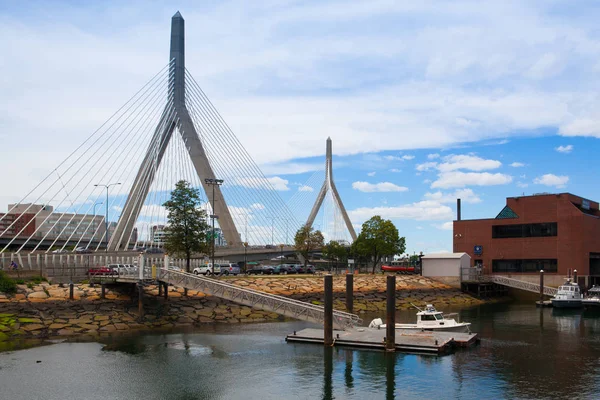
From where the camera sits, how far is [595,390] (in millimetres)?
28750

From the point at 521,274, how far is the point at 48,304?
Answer: 6432 centimetres

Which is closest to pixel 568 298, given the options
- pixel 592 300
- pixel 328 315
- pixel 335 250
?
pixel 592 300

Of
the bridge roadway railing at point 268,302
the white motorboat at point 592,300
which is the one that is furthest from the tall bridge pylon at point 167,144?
the white motorboat at point 592,300

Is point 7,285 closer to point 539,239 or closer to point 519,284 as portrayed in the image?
point 519,284

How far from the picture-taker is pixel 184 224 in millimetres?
62500

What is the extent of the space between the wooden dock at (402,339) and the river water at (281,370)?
681mm

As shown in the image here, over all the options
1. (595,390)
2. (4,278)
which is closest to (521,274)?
(595,390)

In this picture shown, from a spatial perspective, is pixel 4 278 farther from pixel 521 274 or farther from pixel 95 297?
pixel 521 274

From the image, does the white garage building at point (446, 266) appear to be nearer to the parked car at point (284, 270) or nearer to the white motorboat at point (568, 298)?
the white motorboat at point (568, 298)

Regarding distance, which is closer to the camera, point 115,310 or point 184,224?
point 115,310

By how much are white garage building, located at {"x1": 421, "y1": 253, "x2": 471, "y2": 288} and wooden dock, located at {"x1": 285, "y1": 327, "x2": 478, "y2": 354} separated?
42564 millimetres

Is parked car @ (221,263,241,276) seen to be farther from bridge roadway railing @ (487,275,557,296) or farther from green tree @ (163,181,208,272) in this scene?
bridge roadway railing @ (487,275,557,296)

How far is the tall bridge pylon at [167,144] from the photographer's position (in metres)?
66.4

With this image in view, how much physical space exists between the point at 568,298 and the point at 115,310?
168 feet
